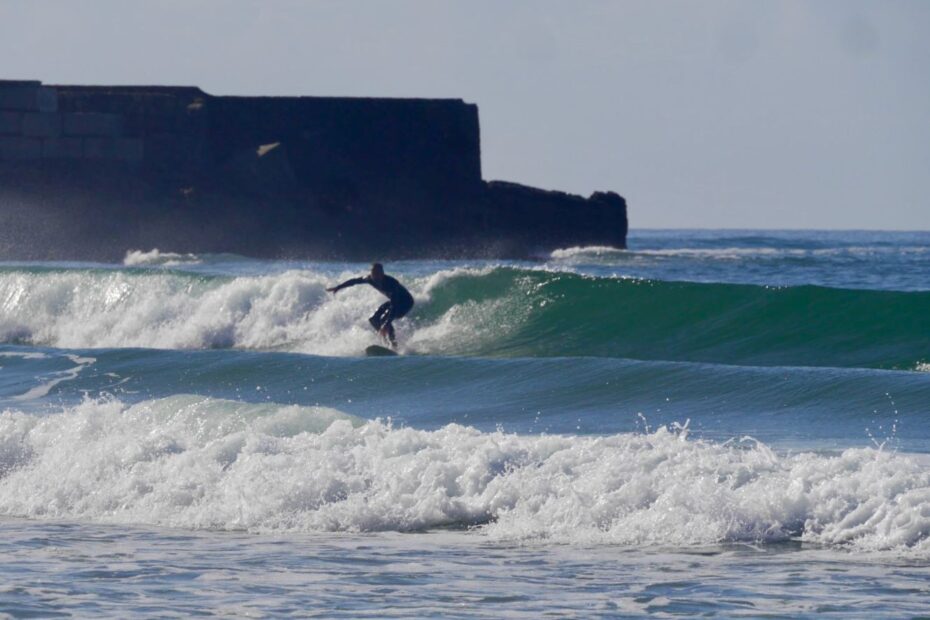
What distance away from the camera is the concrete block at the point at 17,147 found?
42.3 metres

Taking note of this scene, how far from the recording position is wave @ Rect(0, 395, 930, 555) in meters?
8.55

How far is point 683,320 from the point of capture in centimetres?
1928

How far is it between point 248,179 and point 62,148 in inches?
195

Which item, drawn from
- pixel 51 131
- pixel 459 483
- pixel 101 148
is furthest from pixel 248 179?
pixel 459 483

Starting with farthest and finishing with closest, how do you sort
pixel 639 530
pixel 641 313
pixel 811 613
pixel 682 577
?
pixel 641 313
pixel 639 530
pixel 682 577
pixel 811 613

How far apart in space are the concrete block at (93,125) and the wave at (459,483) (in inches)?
1285

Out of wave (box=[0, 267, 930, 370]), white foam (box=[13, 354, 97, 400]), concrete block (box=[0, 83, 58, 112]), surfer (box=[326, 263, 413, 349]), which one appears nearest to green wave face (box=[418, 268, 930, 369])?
wave (box=[0, 267, 930, 370])

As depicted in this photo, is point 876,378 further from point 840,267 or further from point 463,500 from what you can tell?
point 840,267

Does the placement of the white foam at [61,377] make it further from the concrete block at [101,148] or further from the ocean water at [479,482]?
the concrete block at [101,148]

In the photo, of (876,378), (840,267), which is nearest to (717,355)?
(876,378)

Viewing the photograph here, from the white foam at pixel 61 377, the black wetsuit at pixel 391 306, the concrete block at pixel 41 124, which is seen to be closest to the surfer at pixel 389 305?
the black wetsuit at pixel 391 306

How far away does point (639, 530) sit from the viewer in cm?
862

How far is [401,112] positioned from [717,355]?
28912 millimetres

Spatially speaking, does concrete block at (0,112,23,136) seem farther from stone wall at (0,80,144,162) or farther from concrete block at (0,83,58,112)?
concrete block at (0,83,58,112)
